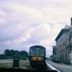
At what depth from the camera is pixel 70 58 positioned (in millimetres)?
81188

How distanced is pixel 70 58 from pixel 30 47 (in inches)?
1517

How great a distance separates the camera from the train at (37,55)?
40.4 m

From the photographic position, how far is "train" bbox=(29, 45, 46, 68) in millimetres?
40416

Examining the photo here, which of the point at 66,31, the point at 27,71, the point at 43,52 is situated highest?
the point at 66,31

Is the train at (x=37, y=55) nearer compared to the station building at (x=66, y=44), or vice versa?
the train at (x=37, y=55)

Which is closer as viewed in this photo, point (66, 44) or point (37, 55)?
point (37, 55)

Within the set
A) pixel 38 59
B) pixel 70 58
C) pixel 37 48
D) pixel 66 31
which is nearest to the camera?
pixel 38 59

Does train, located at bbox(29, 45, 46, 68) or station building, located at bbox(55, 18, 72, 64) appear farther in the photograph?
station building, located at bbox(55, 18, 72, 64)

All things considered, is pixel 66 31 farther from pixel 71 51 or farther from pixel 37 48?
pixel 37 48

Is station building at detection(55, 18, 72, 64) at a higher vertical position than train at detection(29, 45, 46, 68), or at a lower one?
higher

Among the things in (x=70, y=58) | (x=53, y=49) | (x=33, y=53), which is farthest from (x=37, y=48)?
(x=53, y=49)

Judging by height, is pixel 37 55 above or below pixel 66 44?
below

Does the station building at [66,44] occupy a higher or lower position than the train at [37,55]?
higher

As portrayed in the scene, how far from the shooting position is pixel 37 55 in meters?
41.8
